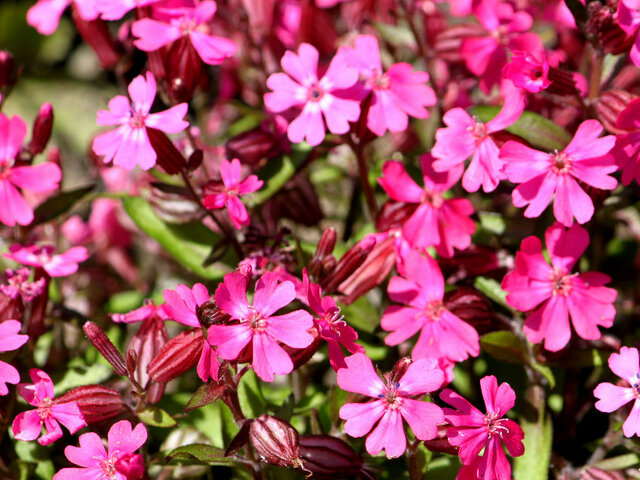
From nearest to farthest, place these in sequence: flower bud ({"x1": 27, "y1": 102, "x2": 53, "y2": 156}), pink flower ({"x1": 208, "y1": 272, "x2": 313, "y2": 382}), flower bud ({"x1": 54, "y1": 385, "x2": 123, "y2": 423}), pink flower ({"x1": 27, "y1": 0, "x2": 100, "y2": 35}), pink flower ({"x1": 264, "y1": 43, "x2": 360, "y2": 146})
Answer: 1. pink flower ({"x1": 208, "y1": 272, "x2": 313, "y2": 382})
2. flower bud ({"x1": 54, "y1": 385, "x2": 123, "y2": 423})
3. pink flower ({"x1": 264, "y1": 43, "x2": 360, "y2": 146})
4. flower bud ({"x1": 27, "y1": 102, "x2": 53, "y2": 156})
5. pink flower ({"x1": 27, "y1": 0, "x2": 100, "y2": 35})

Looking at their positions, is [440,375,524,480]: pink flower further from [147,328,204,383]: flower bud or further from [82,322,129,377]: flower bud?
[82,322,129,377]: flower bud

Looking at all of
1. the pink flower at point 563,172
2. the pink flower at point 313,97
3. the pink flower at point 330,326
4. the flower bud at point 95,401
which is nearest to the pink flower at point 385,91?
the pink flower at point 313,97

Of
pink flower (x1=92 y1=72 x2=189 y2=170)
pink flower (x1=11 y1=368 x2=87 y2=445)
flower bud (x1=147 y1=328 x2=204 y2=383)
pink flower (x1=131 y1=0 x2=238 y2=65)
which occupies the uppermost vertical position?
pink flower (x1=131 y1=0 x2=238 y2=65)

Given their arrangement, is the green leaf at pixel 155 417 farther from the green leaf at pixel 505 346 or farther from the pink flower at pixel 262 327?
→ the green leaf at pixel 505 346

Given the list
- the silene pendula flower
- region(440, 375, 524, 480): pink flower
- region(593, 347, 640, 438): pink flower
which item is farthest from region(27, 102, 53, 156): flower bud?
region(593, 347, 640, 438): pink flower

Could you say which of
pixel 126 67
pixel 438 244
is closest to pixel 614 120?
pixel 438 244

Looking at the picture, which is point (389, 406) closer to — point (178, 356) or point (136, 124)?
point (178, 356)
